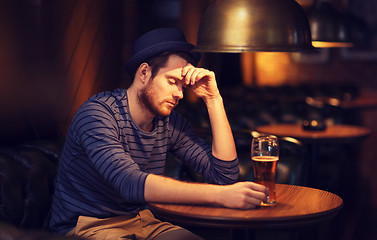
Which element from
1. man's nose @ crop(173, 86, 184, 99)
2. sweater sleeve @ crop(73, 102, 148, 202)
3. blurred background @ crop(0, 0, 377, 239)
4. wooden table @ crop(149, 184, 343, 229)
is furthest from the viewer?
blurred background @ crop(0, 0, 377, 239)

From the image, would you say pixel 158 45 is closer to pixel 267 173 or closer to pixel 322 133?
pixel 267 173

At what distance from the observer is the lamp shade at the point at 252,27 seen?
6.47ft

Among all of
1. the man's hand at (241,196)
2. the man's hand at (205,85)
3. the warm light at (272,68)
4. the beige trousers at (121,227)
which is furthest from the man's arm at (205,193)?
the warm light at (272,68)

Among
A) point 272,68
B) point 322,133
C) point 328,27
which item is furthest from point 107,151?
point 272,68

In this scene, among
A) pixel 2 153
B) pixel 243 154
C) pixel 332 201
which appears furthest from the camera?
pixel 243 154

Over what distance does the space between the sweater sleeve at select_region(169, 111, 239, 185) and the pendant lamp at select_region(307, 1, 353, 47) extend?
193cm

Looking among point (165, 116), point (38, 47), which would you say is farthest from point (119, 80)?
point (165, 116)

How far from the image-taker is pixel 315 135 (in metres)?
3.94

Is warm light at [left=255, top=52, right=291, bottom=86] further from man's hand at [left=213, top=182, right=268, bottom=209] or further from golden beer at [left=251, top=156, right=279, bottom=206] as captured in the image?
man's hand at [left=213, top=182, right=268, bottom=209]

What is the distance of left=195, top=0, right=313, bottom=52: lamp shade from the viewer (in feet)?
6.47

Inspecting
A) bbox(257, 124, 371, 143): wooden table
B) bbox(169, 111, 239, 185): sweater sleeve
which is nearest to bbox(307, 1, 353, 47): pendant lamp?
bbox(257, 124, 371, 143): wooden table

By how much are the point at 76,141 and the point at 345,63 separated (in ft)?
27.1

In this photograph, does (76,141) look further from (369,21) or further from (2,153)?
(369,21)

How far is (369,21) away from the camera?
→ 9.14 metres
